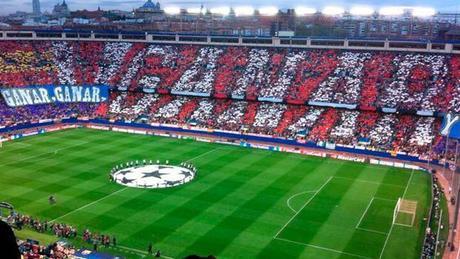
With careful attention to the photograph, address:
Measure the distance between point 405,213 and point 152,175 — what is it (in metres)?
23.5

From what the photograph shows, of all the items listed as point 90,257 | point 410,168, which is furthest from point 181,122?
point 90,257

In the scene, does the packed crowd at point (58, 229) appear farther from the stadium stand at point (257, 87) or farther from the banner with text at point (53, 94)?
the banner with text at point (53, 94)

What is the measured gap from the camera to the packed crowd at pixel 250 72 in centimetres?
6475

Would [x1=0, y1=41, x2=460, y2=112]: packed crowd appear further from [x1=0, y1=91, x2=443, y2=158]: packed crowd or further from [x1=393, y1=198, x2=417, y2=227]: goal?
[x1=393, y1=198, x2=417, y2=227]: goal

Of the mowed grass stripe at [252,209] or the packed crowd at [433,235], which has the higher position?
the packed crowd at [433,235]

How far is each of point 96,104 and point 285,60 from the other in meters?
31.8

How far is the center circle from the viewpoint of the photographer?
1722 inches

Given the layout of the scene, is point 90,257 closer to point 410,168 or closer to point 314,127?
point 410,168

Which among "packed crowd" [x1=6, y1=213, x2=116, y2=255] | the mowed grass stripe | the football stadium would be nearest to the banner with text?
the football stadium

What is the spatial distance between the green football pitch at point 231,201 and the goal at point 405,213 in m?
0.65

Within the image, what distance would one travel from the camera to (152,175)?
46031mm

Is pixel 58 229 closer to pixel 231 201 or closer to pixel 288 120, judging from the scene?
pixel 231 201

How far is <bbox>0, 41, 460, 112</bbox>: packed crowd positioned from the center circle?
2560 centimetres

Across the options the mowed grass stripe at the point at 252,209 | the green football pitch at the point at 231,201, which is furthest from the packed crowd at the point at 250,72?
the mowed grass stripe at the point at 252,209
